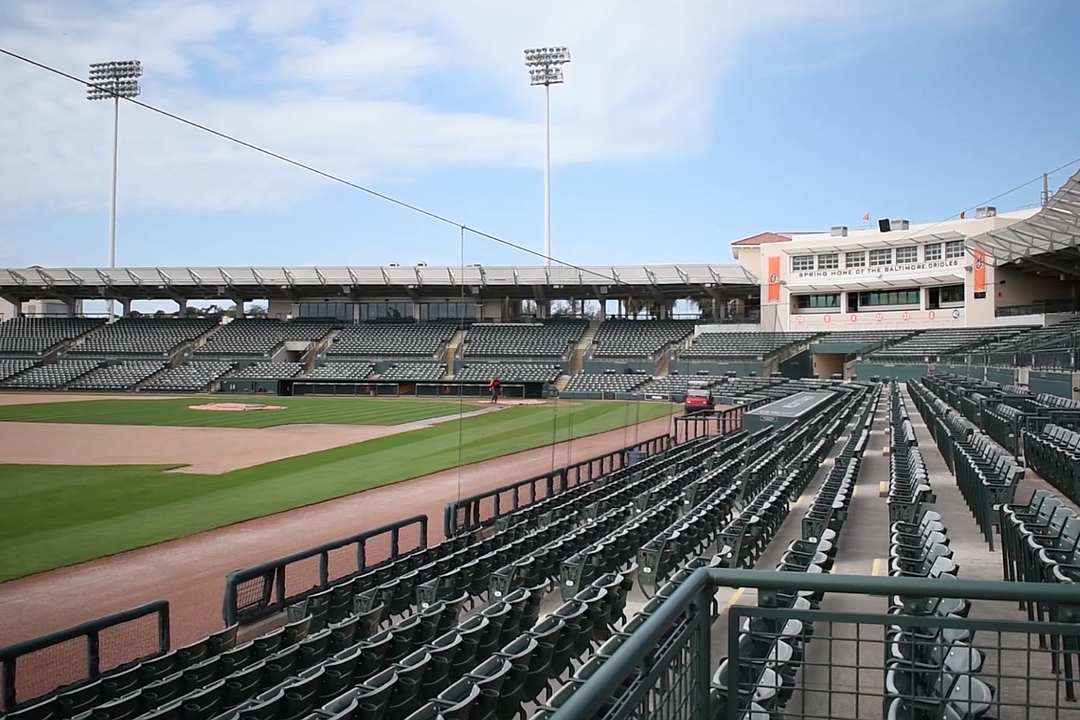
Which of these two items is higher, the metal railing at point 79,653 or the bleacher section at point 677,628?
the bleacher section at point 677,628

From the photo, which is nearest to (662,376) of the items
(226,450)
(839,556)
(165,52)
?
(226,450)

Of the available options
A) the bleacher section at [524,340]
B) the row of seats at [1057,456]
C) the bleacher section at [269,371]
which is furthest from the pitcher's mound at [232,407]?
the row of seats at [1057,456]

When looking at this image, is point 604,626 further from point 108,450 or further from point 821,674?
point 108,450

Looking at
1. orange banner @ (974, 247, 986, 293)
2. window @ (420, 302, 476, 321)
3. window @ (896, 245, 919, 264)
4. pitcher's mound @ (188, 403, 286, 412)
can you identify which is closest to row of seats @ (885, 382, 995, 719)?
pitcher's mound @ (188, 403, 286, 412)

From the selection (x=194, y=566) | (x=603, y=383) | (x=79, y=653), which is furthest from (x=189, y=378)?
(x=79, y=653)

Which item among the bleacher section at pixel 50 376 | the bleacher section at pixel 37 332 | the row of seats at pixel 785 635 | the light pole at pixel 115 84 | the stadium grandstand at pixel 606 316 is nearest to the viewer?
the row of seats at pixel 785 635

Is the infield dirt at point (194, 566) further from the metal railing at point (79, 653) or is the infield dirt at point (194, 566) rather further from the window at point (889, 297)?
the window at point (889, 297)

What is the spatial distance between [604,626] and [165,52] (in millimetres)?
14821

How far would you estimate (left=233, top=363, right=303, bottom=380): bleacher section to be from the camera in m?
53.7

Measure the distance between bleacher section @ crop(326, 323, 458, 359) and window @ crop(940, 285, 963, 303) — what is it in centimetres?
3208

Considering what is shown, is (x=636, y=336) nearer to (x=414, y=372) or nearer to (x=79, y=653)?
(x=414, y=372)

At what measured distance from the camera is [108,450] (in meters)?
23.2

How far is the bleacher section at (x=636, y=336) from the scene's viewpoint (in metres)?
56.0

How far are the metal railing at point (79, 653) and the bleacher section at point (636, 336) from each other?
47.2 meters
